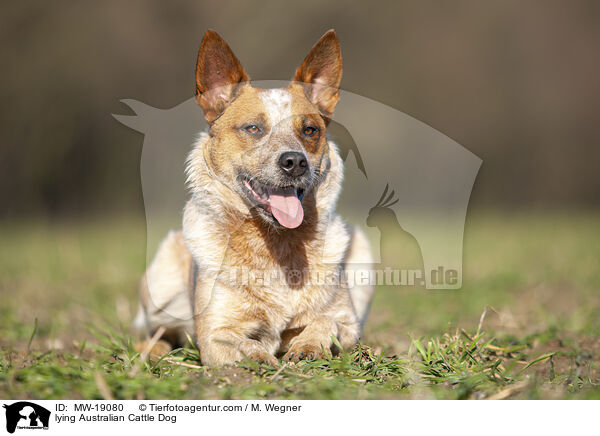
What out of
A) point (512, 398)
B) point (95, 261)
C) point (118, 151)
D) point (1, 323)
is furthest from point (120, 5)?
point (512, 398)

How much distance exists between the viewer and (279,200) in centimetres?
305

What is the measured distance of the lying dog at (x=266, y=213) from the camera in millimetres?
3006

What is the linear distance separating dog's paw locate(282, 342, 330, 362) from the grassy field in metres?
0.10

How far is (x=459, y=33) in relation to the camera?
15.3 meters

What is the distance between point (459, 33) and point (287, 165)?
1393 cm

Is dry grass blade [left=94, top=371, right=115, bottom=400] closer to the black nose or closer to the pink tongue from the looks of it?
the pink tongue

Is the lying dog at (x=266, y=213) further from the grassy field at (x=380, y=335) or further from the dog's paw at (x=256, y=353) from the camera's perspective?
the grassy field at (x=380, y=335)

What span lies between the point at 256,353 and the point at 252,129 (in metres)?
1.26

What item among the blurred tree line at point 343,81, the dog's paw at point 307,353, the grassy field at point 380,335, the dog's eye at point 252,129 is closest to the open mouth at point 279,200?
the dog's eye at point 252,129

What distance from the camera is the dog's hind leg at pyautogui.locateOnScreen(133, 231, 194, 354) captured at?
3668 mm
